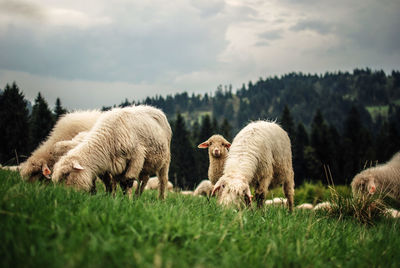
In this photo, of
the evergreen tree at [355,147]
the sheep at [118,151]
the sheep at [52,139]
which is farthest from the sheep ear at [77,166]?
the evergreen tree at [355,147]

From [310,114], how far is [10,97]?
17522cm

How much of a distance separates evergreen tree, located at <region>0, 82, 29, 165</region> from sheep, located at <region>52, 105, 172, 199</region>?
1608 inches

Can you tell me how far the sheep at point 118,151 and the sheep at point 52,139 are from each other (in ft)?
4.41

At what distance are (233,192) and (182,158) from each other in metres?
58.5

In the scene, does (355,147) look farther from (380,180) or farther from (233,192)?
(233,192)

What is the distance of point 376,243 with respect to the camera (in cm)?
378

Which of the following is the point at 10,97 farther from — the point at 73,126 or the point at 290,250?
the point at 290,250

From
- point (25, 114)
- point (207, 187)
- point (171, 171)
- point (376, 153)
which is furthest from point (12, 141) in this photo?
point (376, 153)

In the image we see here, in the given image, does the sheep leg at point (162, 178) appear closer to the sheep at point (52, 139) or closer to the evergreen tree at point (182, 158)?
the sheep at point (52, 139)

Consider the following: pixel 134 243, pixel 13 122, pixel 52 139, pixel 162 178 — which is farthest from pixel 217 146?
pixel 13 122

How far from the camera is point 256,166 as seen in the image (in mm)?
6293

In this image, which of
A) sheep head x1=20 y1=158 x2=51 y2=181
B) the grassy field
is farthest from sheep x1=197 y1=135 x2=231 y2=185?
the grassy field

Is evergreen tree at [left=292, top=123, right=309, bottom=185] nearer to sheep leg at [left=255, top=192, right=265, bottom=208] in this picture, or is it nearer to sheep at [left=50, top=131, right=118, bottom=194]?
sheep leg at [left=255, top=192, right=265, bottom=208]

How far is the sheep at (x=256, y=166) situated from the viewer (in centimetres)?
506
